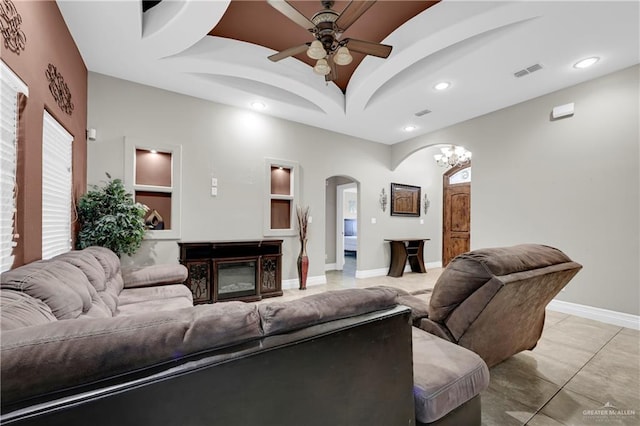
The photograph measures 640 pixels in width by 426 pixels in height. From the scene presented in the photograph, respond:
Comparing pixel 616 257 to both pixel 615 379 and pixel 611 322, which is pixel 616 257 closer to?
pixel 611 322

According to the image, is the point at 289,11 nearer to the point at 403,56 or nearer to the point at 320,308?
the point at 403,56

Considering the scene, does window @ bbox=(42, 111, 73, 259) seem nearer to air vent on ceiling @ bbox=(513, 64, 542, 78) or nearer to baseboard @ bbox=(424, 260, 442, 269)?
air vent on ceiling @ bbox=(513, 64, 542, 78)

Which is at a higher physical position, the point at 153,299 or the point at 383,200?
the point at 383,200

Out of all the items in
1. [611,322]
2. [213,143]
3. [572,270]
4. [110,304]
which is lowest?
[611,322]

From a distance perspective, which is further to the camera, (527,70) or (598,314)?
(598,314)

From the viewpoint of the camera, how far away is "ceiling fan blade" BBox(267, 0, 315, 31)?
79.2 inches

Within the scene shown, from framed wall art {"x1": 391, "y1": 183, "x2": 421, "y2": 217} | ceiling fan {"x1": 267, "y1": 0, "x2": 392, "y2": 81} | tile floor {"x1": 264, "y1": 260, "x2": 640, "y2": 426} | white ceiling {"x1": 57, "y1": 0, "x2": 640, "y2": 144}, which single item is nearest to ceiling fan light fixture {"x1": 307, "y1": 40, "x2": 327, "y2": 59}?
ceiling fan {"x1": 267, "y1": 0, "x2": 392, "y2": 81}

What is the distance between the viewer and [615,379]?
6.81 feet

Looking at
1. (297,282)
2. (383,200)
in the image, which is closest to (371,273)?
(383,200)

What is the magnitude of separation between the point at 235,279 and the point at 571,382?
368 centimetres

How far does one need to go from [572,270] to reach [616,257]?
2254 mm

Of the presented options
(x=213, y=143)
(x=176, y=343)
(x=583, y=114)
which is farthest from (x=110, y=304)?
(x=583, y=114)

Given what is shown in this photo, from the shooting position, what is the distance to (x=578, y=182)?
3545mm

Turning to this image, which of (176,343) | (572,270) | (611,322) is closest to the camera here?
(176,343)
